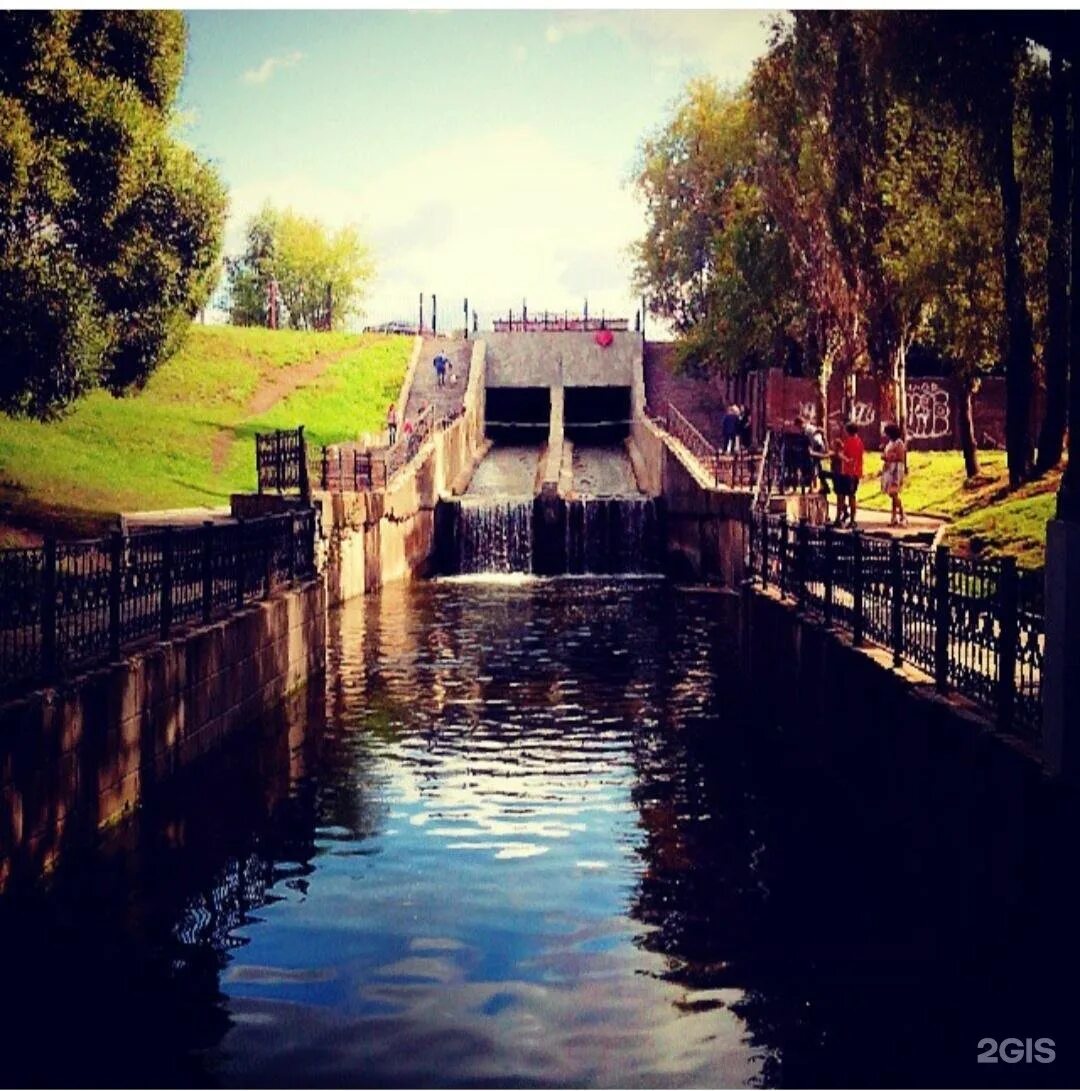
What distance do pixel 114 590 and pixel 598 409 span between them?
50486 mm

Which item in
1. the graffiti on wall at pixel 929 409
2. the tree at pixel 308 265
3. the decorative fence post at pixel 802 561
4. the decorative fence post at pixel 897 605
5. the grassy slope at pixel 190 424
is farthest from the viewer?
the tree at pixel 308 265

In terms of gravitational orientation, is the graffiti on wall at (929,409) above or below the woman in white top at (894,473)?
above

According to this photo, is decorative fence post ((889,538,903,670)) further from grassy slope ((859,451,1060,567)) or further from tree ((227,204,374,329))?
tree ((227,204,374,329))

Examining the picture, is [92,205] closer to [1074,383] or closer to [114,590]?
[114,590]

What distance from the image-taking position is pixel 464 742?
15.1 metres

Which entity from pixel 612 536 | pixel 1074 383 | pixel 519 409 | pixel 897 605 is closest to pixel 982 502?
pixel 612 536

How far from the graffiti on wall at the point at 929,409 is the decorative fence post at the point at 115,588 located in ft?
120

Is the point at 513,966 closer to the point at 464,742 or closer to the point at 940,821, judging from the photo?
the point at 940,821

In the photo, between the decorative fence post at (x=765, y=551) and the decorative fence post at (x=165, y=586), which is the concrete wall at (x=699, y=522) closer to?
the decorative fence post at (x=765, y=551)

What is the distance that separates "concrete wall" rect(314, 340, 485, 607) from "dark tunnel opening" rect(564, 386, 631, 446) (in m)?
11.6

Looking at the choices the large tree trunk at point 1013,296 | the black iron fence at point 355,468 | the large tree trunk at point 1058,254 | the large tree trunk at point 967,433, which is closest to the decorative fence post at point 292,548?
the large tree trunk at point 1058,254

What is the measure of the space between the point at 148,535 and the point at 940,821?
638 cm

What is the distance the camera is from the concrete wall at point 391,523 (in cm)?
2914

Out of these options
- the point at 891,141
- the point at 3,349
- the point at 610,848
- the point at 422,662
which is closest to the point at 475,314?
the point at 891,141
